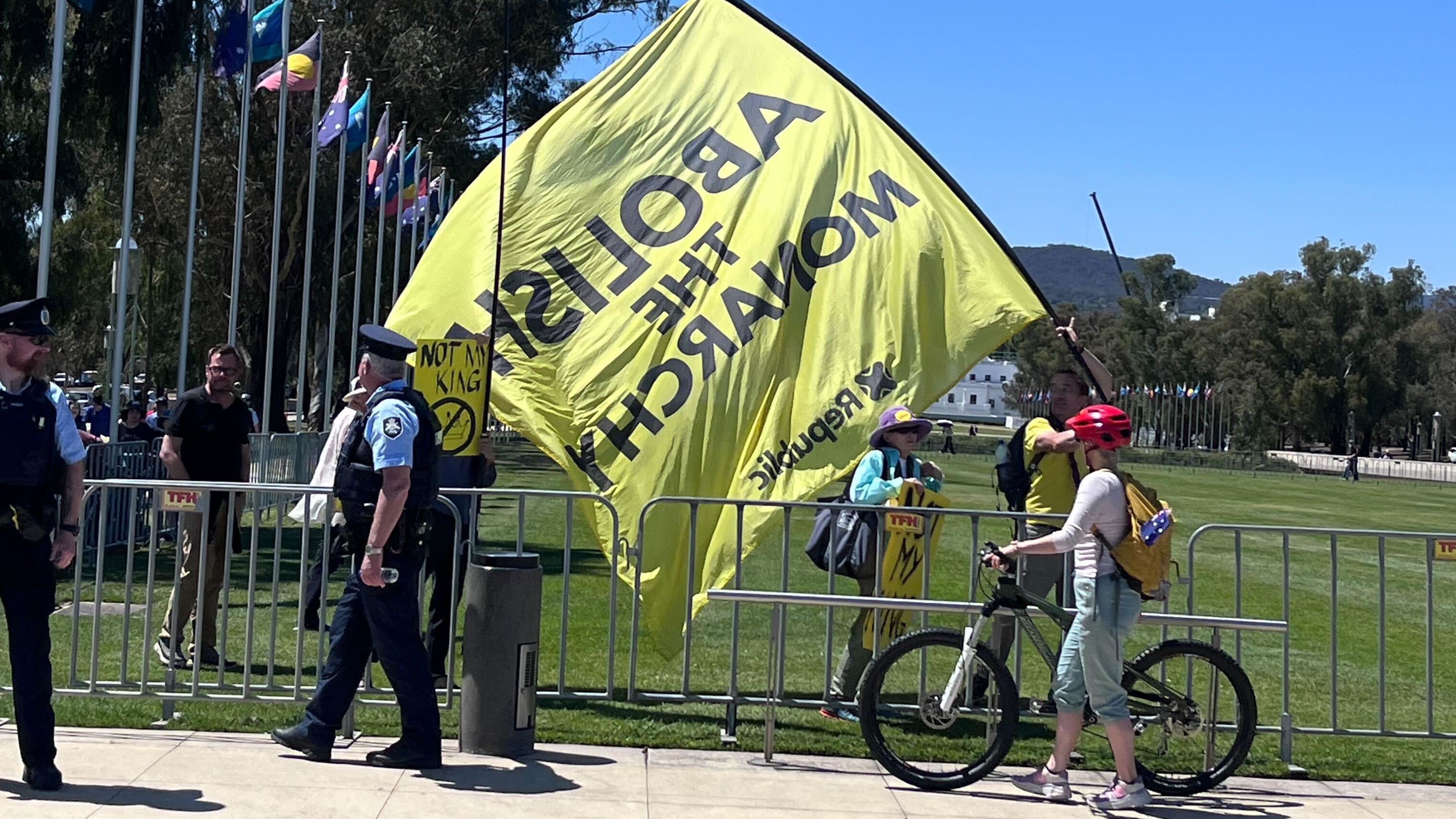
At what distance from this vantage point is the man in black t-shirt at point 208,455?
30.5ft

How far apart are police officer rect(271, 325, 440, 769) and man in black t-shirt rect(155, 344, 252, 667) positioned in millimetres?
2487

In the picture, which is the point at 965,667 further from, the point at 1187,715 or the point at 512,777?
the point at 512,777

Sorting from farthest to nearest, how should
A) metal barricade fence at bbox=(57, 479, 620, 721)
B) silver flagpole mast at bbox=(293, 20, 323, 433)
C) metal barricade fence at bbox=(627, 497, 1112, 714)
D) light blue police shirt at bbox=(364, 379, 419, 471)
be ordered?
1. silver flagpole mast at bbox=(293, 20, 323, 433)
2. metal barricade fence at bbox=(627, 497, 1112, 714)
3. metal barricade fence at bbox=(57, 479, 620, 721)
4. light blue police shirt at bbox=(364, 379, 419, 471)

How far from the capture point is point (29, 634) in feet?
20.6

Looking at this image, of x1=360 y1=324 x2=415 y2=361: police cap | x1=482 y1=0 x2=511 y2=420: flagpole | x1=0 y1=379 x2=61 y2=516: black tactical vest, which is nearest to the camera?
x1=0 y1=379 x2=61 y2=516: black tactical vest

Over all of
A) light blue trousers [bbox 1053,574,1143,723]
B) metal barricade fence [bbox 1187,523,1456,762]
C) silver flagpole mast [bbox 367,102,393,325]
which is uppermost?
silver flagpole mast [bbox 367,102,393,325]

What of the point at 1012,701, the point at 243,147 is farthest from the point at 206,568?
the point at 243,147

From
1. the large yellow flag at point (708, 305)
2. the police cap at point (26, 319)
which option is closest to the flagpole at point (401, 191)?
the large yellow flag at point (708, 305)

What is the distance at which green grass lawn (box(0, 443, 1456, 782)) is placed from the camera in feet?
26.4

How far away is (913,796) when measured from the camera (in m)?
7.02

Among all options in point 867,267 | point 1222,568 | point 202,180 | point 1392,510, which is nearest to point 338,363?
point 202,180

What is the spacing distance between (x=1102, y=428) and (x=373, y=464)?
310cm

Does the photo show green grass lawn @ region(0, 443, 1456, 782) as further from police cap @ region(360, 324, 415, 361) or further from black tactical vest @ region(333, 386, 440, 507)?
police cap @ region(360, 324, 415, 361)

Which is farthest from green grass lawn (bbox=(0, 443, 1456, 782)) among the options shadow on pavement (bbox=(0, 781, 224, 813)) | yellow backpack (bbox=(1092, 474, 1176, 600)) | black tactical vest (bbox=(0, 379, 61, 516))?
yellow backpack (bbox=(1092, 474, 1176, 600))
